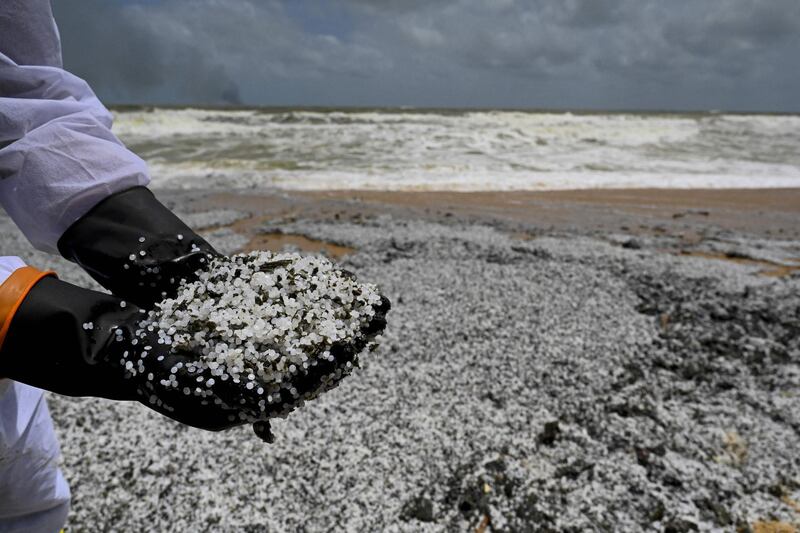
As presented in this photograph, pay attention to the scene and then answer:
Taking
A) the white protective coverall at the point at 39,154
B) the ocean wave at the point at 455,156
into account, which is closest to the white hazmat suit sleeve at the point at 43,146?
the white protective coverall at the point at 39,154

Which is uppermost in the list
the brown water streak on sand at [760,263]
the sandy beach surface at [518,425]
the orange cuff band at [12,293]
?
the orange cuff band at [12,293]

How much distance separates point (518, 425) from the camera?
3.05 m

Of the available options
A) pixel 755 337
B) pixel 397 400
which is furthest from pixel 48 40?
pixel 755 337

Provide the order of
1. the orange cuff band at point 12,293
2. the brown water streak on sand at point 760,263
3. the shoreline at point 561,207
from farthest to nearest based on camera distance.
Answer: the shoreline at point 561,207, the brown water streak on sand at point 760,263, the orange cuff band at point 12,293

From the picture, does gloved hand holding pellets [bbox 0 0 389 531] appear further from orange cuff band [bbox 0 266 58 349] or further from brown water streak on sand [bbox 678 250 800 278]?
brown water streak on sand [bbox 678 250 800 278]

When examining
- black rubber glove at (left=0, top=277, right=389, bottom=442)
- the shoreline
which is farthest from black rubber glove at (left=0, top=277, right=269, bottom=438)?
the shoreline

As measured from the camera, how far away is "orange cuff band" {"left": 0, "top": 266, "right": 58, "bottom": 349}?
904mm

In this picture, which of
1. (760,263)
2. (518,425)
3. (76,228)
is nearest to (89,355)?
(76,228)

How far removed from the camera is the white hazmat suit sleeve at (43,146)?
1209mm

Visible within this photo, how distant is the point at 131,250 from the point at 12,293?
296 mm

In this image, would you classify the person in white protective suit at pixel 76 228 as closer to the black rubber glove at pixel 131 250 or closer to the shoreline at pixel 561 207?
the black rubber glove at pixel 131 250

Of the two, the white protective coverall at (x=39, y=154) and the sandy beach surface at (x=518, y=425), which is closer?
the white protective coverall at (x=39, y=154)

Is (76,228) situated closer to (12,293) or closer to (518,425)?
(12,293)

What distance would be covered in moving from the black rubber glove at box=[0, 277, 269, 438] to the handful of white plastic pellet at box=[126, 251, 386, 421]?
16 millimetres
